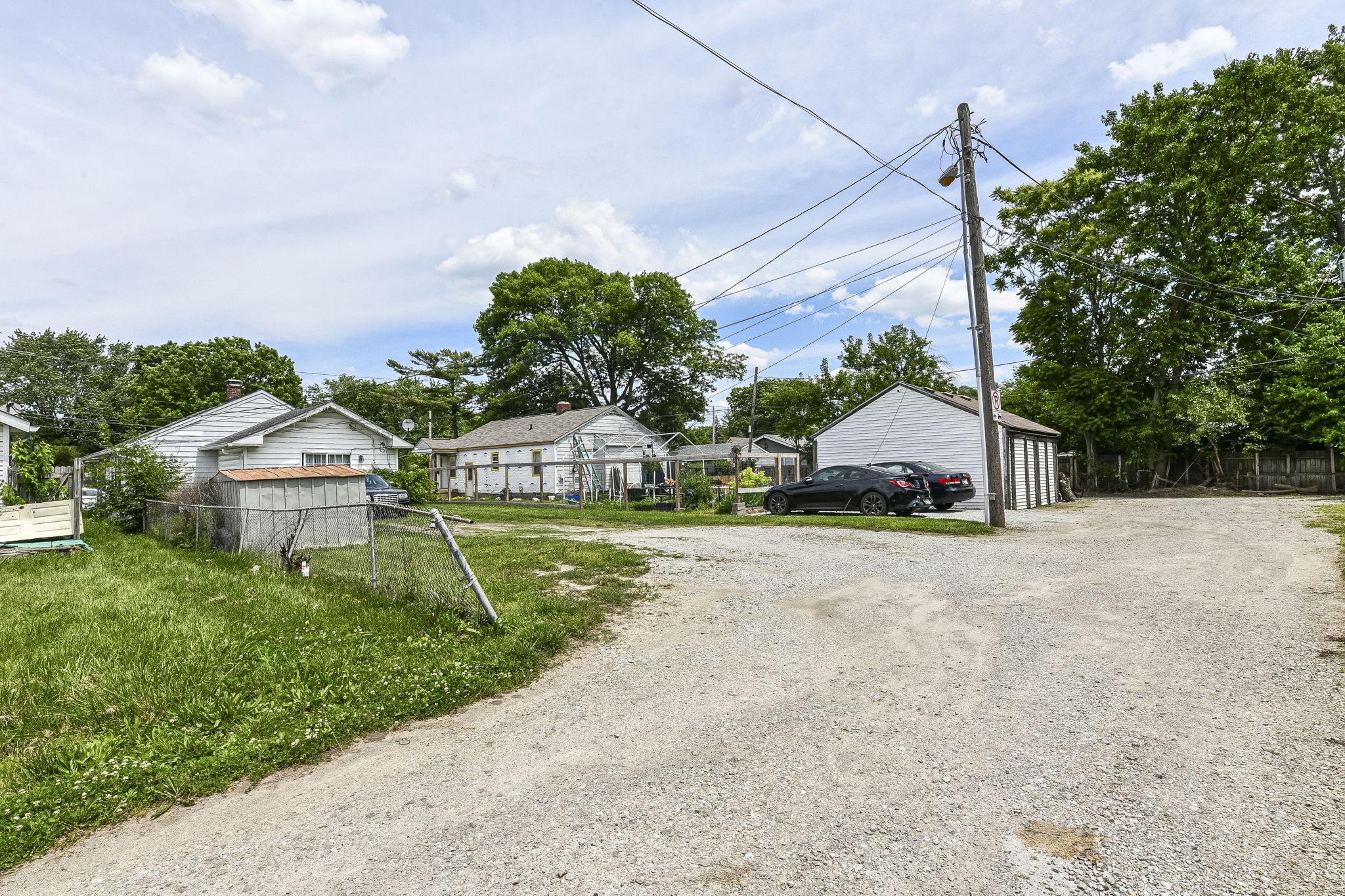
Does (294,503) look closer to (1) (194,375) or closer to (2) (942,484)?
(2) (942,484)

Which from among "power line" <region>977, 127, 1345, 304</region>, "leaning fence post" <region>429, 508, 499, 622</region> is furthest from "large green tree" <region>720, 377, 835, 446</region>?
"leaning fence post" <region>429, 508, 499, 622</region>

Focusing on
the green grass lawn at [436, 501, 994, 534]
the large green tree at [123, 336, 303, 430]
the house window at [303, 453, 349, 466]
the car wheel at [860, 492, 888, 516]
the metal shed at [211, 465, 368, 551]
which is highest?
the large green tree at [123, 336, 303, 430]

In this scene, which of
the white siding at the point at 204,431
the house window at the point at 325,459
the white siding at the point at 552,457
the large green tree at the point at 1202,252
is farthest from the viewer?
the white siding at the point at 552,457

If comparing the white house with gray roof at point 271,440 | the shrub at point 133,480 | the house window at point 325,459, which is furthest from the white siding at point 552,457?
the shrub at point 133,480

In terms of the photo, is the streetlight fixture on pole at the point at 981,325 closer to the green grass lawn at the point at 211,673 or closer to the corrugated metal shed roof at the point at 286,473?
the green grass lawn at the point at 211,673

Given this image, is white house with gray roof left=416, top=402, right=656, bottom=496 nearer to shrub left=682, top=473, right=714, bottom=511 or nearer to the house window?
the house window

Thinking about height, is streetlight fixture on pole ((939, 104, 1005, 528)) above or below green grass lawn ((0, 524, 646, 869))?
above

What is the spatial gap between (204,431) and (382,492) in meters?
10.4

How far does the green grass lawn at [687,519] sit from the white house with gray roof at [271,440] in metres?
3.57

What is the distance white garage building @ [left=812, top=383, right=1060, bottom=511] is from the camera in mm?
21172

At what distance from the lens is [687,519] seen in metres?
18.1

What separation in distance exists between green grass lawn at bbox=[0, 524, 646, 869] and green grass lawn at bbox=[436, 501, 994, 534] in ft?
27.0

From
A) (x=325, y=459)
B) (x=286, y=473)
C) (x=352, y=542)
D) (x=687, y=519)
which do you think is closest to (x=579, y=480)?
(x=687, y=519)

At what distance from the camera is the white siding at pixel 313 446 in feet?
72.1
